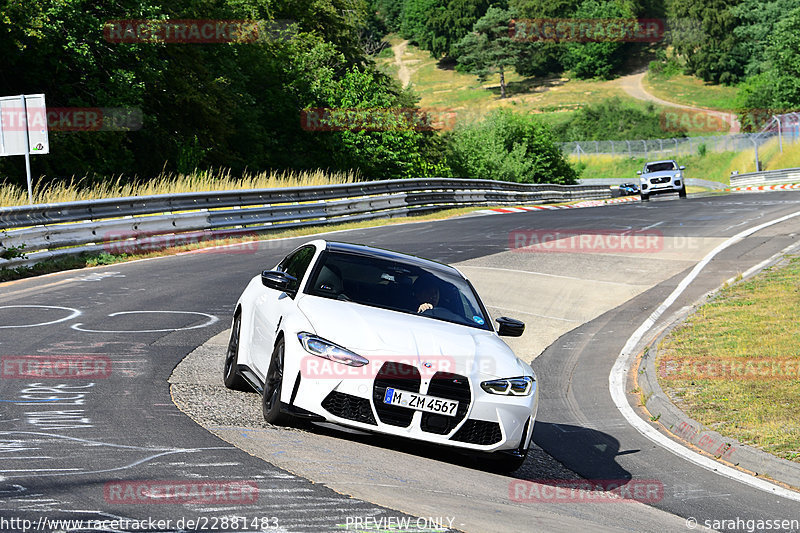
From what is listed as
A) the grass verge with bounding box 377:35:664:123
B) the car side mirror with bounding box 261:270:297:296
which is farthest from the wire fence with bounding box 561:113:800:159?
the car side mirror with bounding box 261:270:297:296

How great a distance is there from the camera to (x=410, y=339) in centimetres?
724

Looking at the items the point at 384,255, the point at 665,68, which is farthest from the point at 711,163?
the point at 384,255

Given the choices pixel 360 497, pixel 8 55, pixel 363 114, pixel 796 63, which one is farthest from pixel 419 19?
pixel 360 497

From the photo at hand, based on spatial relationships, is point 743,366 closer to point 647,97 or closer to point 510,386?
point 510,386

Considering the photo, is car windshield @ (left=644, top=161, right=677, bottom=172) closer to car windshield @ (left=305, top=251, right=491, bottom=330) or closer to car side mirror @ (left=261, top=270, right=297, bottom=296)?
car windshield @ (left=305, top=251, right=491, bottom=330)

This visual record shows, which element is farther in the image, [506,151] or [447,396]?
[506,151]

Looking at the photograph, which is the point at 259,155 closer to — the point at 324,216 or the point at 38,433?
the point at 324,216

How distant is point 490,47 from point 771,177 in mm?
99025

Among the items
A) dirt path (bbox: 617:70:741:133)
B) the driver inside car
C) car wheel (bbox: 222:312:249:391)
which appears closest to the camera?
the driver inside car

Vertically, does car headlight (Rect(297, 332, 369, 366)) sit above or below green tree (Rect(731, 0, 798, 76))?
below

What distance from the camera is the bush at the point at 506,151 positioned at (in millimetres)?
53094

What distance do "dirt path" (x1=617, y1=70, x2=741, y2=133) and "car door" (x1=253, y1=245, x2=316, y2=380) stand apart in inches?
3879

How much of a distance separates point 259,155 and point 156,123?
6.96m

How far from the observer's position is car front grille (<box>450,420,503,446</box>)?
23.2 ft
